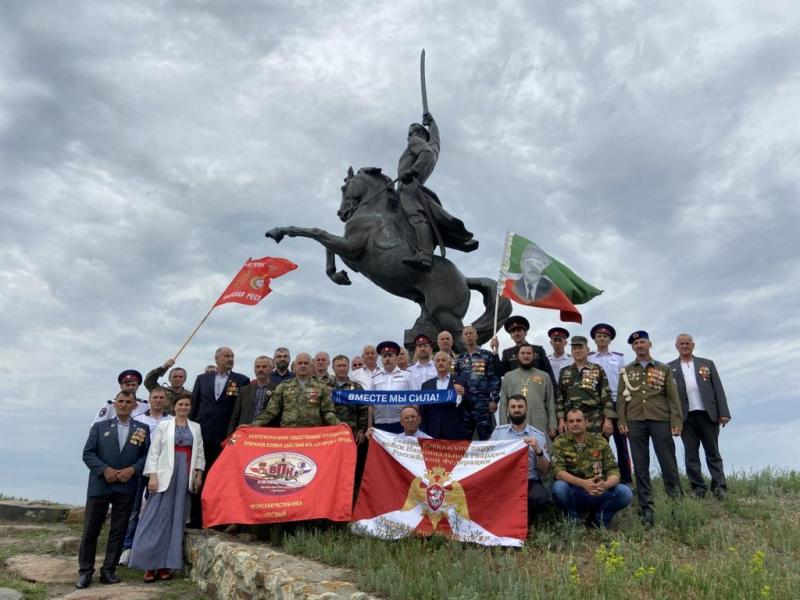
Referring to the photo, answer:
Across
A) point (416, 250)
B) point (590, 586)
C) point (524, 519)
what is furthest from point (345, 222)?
point (590, 586)

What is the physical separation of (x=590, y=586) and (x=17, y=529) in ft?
28.1

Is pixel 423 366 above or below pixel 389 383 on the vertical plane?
above

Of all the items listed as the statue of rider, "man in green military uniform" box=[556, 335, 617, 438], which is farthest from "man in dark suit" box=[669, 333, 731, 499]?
the statue of rider

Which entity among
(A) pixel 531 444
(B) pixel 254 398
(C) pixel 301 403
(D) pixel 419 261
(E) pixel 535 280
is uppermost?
(D) pixel 419 261

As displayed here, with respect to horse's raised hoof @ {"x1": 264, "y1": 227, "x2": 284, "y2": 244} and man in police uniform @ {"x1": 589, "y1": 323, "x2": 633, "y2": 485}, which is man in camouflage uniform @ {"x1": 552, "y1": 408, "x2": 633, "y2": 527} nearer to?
man in police uniform @ {"x1": 589, "y1": 323, "x2": 633, "y2": 485}

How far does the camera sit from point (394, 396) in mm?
7828

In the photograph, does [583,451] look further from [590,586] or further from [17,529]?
[17,529]

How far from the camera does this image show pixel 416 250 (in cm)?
1272

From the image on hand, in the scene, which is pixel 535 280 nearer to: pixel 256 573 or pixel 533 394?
pixel 533 394

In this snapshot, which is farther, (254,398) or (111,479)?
(254,398)

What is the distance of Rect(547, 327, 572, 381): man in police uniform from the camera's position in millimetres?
8781

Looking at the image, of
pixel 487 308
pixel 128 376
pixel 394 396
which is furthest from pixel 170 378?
pixel 487 308

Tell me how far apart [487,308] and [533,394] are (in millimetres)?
5611

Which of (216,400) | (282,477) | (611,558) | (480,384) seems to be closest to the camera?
(611,558)
